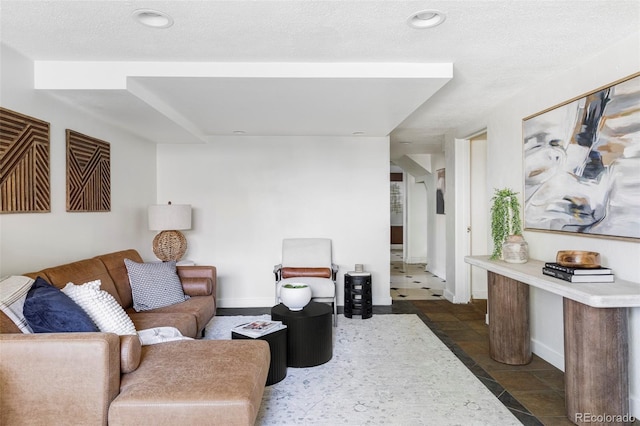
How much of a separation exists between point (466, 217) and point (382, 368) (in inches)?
112

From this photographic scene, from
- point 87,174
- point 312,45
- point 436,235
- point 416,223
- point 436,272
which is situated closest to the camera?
point 312,45

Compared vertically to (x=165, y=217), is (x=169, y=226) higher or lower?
lower

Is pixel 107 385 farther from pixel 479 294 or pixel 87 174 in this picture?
pixel 479 294

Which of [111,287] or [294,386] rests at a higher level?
[111,287]

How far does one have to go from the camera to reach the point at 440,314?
454 cm

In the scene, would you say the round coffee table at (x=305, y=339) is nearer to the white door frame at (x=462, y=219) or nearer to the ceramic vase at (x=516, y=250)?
the ceramic vase at (x=516, y=250)

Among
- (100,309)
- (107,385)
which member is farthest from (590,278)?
(100,309)

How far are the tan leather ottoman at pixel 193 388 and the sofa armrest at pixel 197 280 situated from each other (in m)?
1.54

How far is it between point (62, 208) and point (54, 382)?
1.83 m

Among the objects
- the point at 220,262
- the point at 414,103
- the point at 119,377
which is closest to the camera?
the point at 119,377

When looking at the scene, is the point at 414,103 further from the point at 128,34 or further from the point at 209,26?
the point at 128,34

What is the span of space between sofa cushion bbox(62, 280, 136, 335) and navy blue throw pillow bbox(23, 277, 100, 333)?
0.14 metres

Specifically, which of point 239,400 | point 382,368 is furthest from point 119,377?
point 382,368

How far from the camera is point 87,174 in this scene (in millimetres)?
3342
